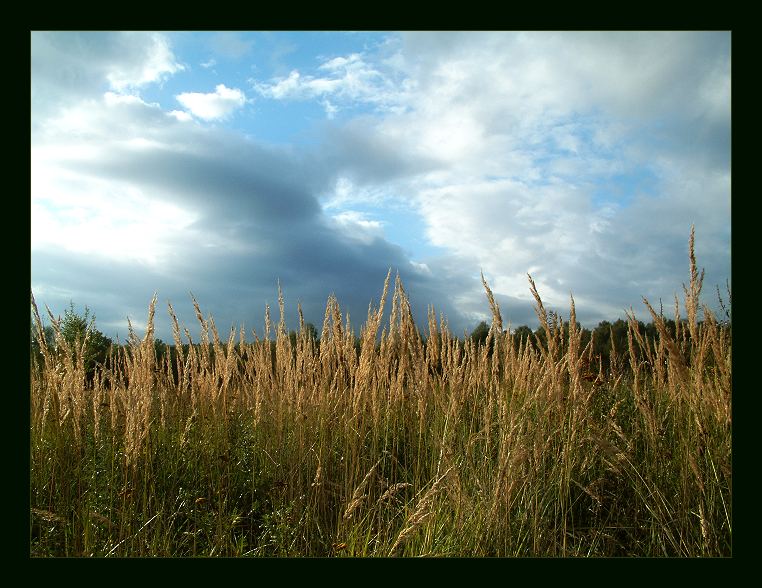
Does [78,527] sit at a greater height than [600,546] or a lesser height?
greater

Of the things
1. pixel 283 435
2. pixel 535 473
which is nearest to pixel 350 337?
pixel 283 435

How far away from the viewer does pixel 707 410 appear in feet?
10.5

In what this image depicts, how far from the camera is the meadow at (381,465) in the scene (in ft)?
7.88

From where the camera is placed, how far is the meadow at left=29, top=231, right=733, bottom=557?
2.40m

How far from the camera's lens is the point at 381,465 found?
3.12m
